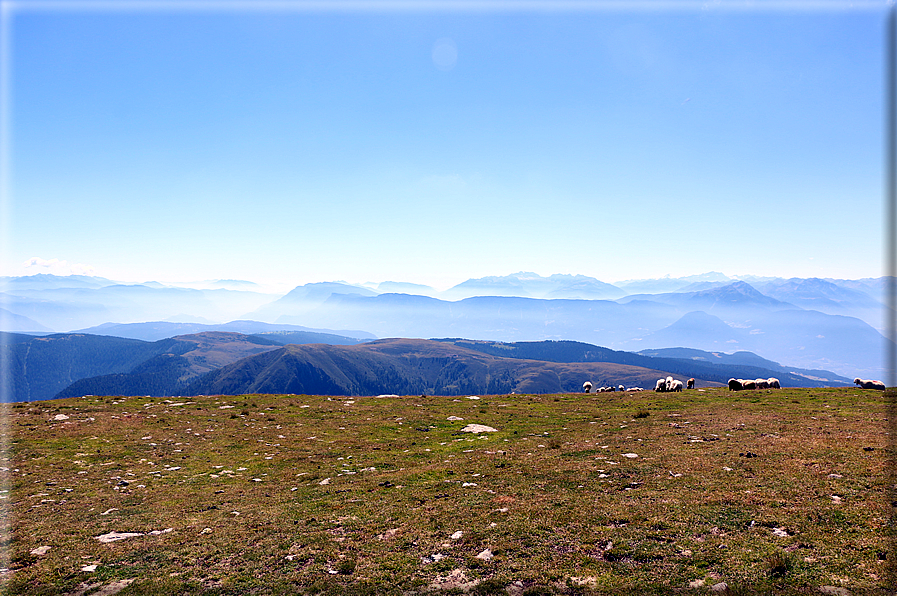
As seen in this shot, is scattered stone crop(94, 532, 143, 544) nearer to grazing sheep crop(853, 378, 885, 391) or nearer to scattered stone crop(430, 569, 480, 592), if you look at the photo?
scattered stone crop(430, 569, 480, 592)

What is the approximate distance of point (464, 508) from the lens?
1305cm

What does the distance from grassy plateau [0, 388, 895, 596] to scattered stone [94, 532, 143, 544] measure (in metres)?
0.08

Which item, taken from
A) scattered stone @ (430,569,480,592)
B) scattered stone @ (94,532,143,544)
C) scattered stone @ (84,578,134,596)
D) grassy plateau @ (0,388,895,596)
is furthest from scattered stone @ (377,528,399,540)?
scattered stone @ (94,532,143,544)

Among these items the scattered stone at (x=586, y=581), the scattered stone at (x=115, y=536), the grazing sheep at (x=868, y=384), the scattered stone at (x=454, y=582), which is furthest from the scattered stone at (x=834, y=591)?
the grazing sheep at (x=868, y=384)

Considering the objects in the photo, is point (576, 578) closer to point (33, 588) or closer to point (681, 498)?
point (681, 498)

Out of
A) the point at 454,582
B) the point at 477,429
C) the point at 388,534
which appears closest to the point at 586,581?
the point at 454,582

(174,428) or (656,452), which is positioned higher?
(656,452)

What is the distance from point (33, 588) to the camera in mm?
9438

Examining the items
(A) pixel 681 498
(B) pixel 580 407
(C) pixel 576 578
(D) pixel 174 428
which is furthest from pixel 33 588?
(B) pixel 580 407

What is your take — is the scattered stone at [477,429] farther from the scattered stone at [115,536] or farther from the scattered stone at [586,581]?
the scattered stone at [115,536]

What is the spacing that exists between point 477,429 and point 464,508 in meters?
13.4

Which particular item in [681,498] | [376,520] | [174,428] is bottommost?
[174,428]

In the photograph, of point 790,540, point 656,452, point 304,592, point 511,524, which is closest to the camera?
point 304,592

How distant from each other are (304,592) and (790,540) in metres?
11.7
